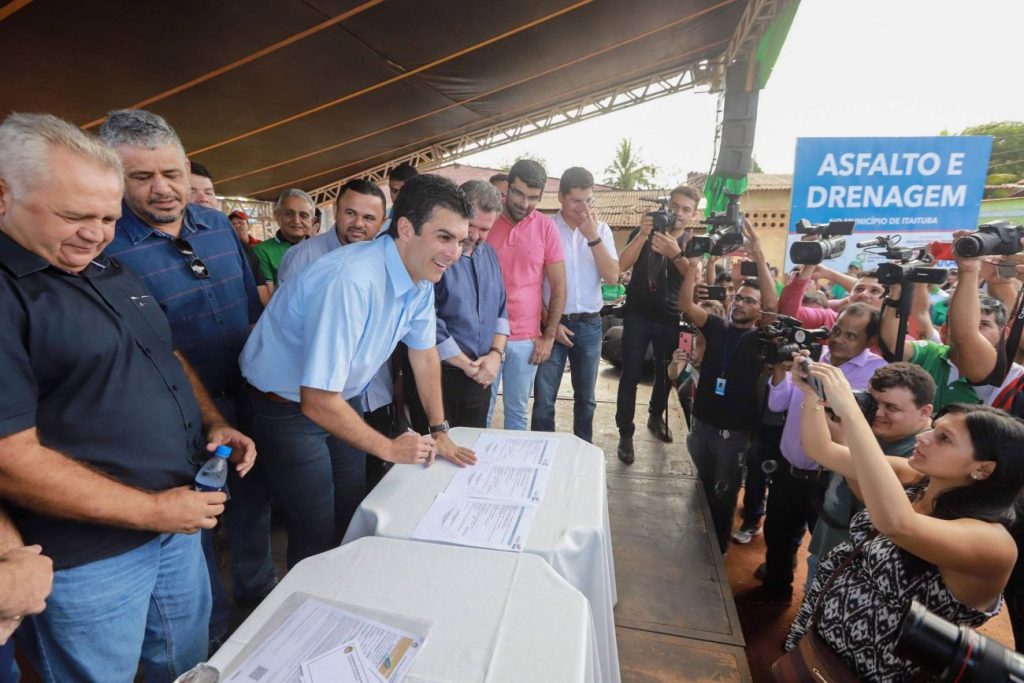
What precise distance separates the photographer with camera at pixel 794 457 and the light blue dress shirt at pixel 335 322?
5.98ft

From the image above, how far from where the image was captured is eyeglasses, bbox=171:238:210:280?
1.54 metres

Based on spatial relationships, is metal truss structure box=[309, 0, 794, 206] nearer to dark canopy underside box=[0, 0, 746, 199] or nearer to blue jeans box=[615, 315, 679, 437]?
dark canopy underside box=[0, 0, 746, 199]

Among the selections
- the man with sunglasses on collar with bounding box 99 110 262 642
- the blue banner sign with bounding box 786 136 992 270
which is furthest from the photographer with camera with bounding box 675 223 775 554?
the blue banner sign with bounding box 786 136 992 270

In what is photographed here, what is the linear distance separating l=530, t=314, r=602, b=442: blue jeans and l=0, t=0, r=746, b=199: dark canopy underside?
284 centimetres

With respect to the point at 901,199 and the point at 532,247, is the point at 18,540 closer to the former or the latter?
the point at 532,247

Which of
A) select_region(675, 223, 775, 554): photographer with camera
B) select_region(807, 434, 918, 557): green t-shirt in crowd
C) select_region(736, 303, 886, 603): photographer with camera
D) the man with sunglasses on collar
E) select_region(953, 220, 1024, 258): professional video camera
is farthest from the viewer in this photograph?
select_region(675, 223, 775, 554): photographer with camera

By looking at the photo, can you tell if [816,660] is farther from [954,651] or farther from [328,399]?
[328,399]

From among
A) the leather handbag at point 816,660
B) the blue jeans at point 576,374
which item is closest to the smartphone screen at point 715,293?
the blue jeans at point 576,374

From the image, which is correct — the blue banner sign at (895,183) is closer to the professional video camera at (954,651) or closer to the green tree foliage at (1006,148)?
the professional video camera at (954,651)

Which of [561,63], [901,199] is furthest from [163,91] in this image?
[901,199]

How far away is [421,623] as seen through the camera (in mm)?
871

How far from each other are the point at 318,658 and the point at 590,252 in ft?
8.77

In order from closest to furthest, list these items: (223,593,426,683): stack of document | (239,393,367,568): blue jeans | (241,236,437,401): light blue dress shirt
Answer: (223,593,426,683): stack of document, (241,236,437,401): light blue dress shirt, (239,393,367,568): blue jeans

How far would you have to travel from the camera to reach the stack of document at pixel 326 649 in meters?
0.76
